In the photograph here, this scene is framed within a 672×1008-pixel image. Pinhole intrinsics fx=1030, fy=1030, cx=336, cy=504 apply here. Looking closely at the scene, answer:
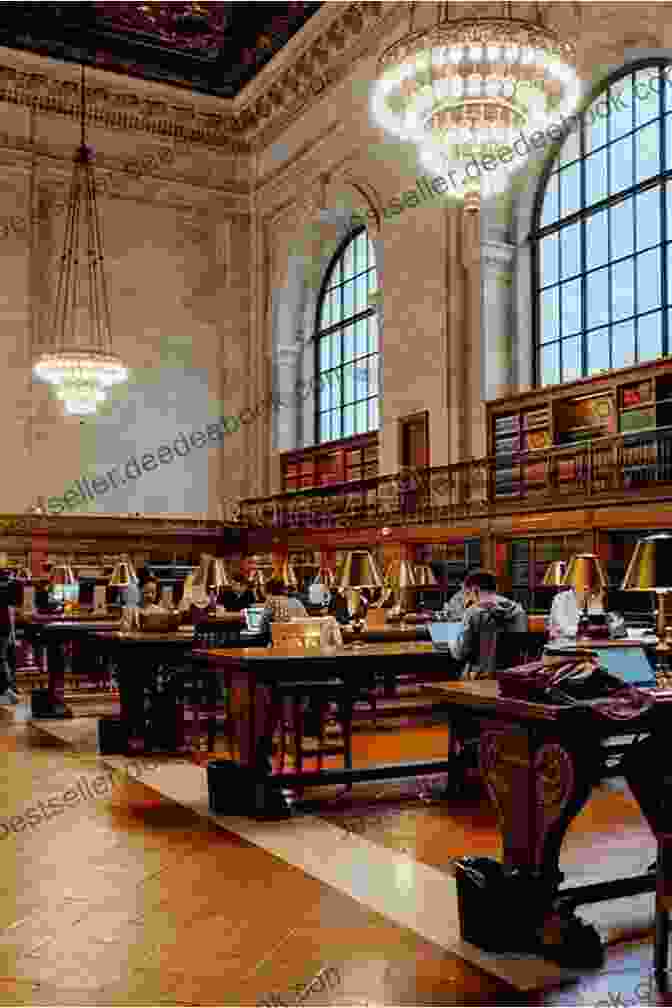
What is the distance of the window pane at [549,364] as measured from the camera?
1484 cm

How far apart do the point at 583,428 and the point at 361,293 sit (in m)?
7.63

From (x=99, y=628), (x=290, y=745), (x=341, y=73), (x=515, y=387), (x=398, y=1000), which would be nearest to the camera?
(x=398, y=1000)

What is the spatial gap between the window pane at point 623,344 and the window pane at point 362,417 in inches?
252

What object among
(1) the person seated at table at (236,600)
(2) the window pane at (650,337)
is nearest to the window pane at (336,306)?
(2) the window pane at (650,337)

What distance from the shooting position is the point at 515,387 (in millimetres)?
15031

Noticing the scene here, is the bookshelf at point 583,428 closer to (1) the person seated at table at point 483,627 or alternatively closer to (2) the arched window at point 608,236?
(2) the arched window at point 608,236

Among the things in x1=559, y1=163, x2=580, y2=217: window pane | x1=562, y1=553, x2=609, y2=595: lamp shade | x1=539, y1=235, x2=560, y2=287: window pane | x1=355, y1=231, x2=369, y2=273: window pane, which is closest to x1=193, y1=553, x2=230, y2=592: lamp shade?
x1=562, y1=553, x2=609, y2=595: lamp shade

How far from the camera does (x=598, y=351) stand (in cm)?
1399

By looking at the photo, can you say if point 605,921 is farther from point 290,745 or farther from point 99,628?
point 99,628

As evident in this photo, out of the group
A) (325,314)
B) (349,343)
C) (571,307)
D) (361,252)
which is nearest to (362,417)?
(349,343)

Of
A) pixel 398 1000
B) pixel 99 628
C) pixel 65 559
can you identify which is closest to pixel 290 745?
pixel 99 628

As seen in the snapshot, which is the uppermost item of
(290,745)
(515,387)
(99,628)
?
(515,387)

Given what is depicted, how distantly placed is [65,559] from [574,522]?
10396 millimetres

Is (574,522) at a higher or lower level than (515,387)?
lower
